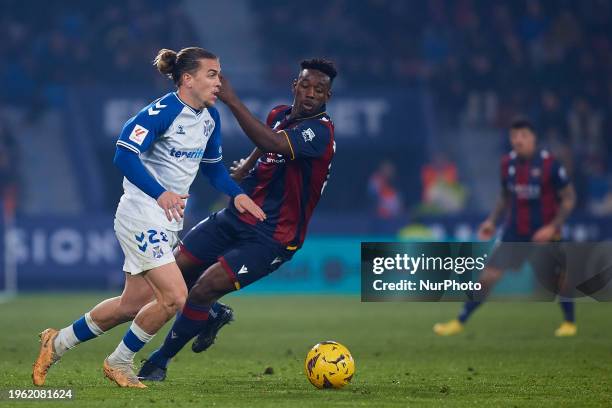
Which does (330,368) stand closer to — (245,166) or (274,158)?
Result: (274,158)

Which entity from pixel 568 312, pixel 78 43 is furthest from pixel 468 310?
pixel 78 43

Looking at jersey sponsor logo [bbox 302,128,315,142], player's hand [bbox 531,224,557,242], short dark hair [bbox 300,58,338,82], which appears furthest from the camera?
player's hand [bbox 531,224,557,242]

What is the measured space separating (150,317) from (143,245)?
0.50 metres

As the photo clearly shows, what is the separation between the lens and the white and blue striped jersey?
7.68 meters

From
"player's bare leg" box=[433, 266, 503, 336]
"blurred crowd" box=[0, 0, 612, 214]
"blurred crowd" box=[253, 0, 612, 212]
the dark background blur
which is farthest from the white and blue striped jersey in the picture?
"blurred crowd" box=[253, 0, 612, 212]

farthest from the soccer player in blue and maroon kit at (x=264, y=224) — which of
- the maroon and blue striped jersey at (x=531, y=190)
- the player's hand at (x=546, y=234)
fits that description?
the maroon and blue striped jersey at (x=531, y=190)

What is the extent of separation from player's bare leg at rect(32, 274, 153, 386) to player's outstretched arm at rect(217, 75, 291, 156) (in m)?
1.24

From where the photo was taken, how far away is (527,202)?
1338 cm

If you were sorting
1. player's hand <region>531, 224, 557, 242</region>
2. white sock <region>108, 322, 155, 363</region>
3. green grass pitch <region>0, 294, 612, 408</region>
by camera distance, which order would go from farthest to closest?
player's hand <region>531, 224, 557, 242</region> → white sock <region>108, 322, 155, 363</region> → green grass pitch <region>0, 294, 612, 408</region>

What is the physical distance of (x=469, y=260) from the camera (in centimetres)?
940

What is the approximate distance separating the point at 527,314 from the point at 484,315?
64 centimetres

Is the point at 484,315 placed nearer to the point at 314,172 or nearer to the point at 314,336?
the point at 314,336

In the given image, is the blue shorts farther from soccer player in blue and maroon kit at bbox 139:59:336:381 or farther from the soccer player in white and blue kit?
the soccer player in white and blue kit

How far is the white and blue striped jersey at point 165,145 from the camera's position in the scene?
7676 mm
